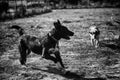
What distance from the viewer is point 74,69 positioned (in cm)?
583

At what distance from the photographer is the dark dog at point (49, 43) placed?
498 centimetres

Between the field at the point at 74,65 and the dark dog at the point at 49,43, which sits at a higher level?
the dark dog at the point at 49,43

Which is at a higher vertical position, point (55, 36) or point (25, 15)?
point (55, 36)

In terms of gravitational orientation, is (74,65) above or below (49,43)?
below

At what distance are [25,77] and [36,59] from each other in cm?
180

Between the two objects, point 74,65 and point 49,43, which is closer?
point 49,43

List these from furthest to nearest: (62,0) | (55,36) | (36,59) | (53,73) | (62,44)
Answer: (62,0)
(62,44)
(36,59)
(53,73)
(55,36)

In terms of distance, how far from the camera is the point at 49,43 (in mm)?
5230

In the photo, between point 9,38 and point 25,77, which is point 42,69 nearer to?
point 25,77

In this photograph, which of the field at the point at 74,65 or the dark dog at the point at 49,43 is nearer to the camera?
the dark dog at the point at 49,43

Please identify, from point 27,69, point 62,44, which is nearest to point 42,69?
point 27,69

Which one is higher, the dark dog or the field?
the dark dog

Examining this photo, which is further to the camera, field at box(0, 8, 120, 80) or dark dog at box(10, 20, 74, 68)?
field at box(0, 8, 120, 80)

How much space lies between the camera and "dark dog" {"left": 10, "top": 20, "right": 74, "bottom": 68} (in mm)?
4980
